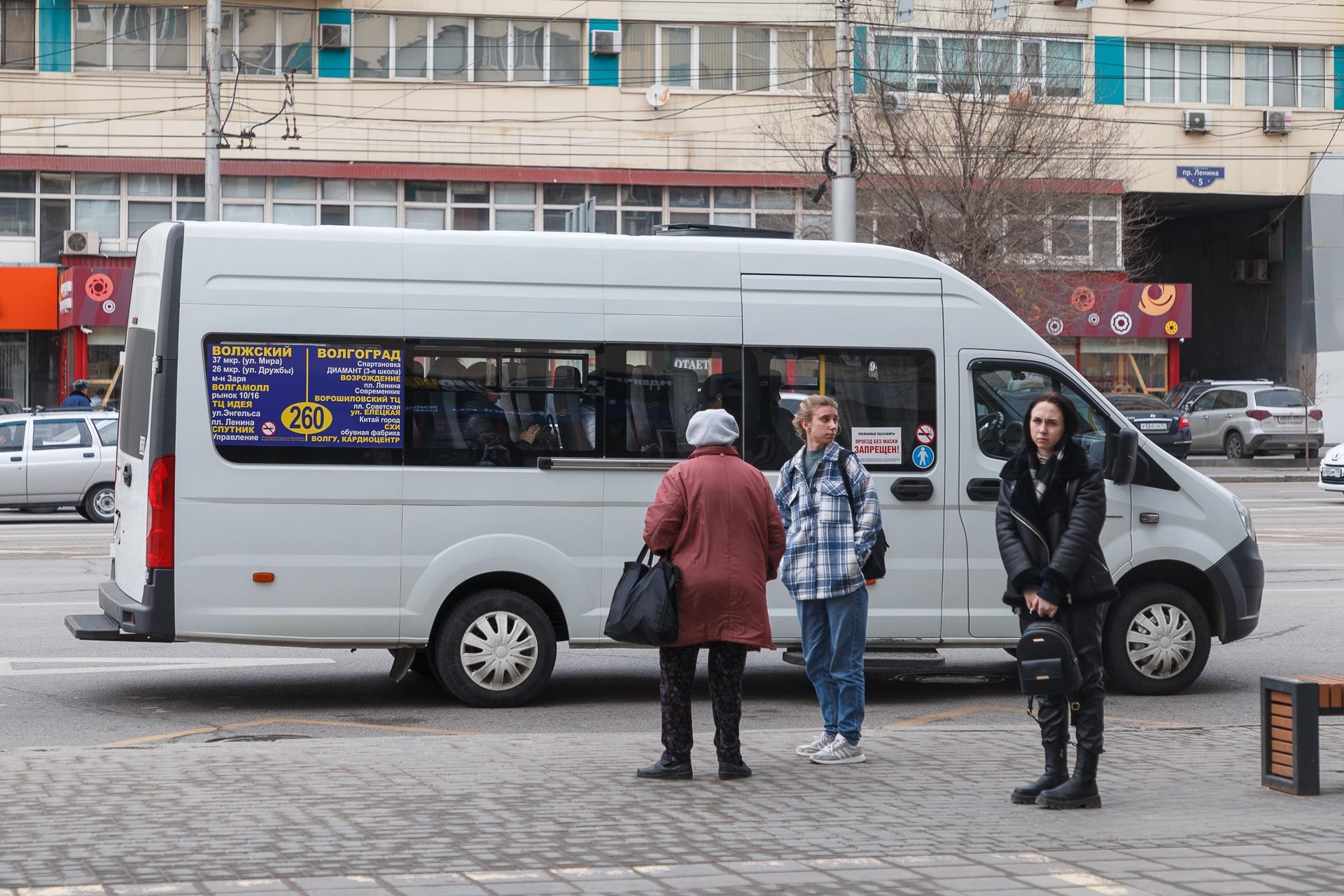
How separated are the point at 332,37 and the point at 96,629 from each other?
1142 inches

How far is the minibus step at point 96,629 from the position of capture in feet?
28.9

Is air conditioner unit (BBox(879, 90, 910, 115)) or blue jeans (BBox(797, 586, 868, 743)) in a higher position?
air conditioner unit (BBox(879, 90, 910, 115))

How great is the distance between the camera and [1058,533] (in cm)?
633

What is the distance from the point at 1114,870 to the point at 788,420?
14.5ft

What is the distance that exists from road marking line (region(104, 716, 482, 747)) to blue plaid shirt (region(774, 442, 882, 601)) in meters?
1.90

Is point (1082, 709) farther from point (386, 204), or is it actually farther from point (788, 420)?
point (386, 204)

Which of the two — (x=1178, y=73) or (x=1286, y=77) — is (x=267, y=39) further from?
(x=1286, y=77)

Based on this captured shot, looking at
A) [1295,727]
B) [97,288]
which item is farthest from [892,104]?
[1295,727]

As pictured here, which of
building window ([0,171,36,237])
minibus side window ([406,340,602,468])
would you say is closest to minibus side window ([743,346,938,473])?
minibus side window ([406,340,602,468])

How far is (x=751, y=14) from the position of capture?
3712cm

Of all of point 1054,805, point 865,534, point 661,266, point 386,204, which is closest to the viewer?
point 1054,805

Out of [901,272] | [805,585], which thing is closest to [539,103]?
[901,272]

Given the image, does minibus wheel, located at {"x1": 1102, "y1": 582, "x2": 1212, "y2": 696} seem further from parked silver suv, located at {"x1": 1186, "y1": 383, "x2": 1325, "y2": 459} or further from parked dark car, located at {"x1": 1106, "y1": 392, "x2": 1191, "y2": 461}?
parked silver suv, located at {"x1": 1186, "y1": 383, "x2": 1325, "y2": 459}

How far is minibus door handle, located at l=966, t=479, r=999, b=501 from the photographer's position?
938cm
